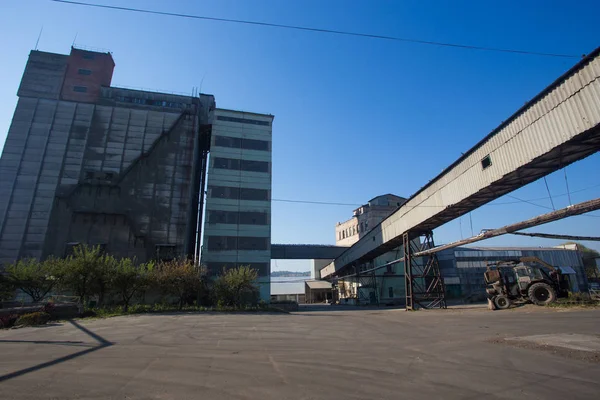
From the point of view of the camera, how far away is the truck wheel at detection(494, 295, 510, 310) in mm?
17611

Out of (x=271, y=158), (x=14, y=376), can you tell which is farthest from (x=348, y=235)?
(x=14, y=376)

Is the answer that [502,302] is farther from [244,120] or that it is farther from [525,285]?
[244,120]

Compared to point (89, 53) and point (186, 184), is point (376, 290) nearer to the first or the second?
point (186, 184)

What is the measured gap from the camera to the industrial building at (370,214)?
5369 cm

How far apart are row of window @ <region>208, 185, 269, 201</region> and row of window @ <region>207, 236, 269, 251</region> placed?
529 centimetres

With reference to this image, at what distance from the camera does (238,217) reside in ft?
123

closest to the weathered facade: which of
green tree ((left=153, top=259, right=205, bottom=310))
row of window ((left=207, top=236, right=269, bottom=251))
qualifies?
row of window ((left=207, top=236, right=269, bottom=251))

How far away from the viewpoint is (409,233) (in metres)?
23.8

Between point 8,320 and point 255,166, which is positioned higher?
point 255,166

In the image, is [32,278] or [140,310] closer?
[140,310]

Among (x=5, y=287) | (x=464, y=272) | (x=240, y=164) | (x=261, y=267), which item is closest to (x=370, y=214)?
(x=464, y=272)

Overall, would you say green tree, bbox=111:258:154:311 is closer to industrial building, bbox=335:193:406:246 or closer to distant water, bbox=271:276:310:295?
distant water, bbox=271:276:310:295

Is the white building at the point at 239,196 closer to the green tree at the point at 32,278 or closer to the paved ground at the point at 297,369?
the green tree at the point at 32,278

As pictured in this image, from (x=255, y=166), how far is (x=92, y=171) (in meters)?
19.5
